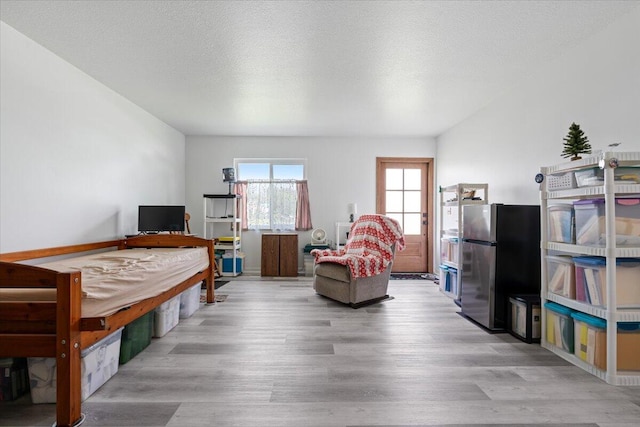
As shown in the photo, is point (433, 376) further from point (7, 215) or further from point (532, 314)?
point (7, 215)

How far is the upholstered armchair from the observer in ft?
11.9

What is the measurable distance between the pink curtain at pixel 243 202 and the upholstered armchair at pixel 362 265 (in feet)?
6.67

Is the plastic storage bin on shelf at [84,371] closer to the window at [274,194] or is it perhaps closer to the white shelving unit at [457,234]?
the white shelving unit at [457,234]

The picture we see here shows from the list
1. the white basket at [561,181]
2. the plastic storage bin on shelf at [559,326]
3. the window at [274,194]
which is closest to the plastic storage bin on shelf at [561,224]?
the white basket at [561,181]

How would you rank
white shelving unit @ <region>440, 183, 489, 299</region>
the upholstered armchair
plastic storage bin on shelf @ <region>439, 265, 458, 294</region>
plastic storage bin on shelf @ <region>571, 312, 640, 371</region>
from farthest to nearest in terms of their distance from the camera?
plastic storage bin on shelf @ <region>439, 265, 458, 294</region> < white shelving unit @ <region>440, 183, 489, 299</region> < the upholstered armchair < plastic storage bin on shelf @ <region>571, 312, 640, 371</region>

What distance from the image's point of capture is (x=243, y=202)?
5695 millimetres

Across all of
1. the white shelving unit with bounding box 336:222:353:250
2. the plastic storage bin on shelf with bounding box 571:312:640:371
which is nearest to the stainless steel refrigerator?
the plastic storage bin on shelf with bounding box 571:312:640:371

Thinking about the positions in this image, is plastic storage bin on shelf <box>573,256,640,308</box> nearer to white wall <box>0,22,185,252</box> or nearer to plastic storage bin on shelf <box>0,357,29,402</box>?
plastic storage bin on shelf <box>0,357,29,402</box>

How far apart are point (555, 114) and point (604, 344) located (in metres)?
2.05

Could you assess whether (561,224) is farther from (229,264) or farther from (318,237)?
(229,264)

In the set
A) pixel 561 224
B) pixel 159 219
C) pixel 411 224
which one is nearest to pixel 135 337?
pixel 159 219

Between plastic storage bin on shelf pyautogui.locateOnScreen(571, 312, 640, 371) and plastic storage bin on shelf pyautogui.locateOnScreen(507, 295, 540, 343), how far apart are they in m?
0.45

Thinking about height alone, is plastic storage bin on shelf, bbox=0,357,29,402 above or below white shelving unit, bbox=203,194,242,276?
below

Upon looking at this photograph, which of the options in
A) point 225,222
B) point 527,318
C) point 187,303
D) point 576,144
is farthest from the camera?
point 225,222
